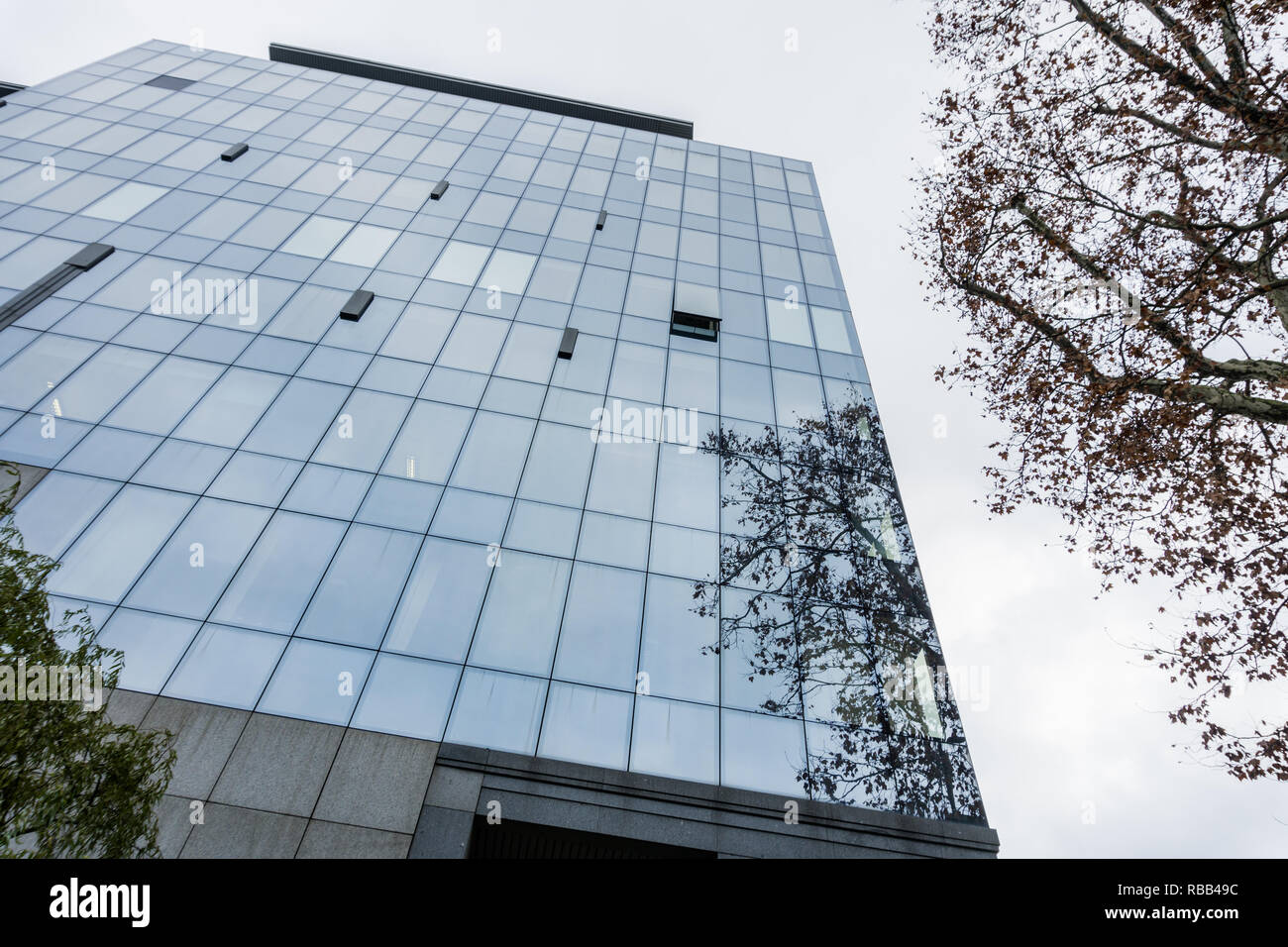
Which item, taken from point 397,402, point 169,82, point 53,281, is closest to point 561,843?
point 397,402

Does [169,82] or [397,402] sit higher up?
[169,82]

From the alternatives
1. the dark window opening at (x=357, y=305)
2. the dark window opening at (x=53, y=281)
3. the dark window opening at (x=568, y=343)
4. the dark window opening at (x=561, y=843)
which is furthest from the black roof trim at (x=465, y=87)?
the dark window opening at (x=561, y=843)

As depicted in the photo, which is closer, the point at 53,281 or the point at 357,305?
the point at 53,281

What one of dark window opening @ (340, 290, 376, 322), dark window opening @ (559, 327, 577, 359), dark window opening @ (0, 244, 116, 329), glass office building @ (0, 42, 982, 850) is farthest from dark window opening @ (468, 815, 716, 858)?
dark window opening @ (0, 244, 116, 329)

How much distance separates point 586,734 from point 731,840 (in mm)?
3300

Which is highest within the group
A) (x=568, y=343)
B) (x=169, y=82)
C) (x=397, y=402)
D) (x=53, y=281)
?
(x=169, y=82)

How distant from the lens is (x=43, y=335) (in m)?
Result: 17.8

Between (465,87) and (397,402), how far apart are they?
111 feet

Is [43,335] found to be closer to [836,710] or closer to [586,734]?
[586,734]

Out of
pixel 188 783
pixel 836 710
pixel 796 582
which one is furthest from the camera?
pixel 796 582

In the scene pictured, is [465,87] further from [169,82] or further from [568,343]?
[568,343]

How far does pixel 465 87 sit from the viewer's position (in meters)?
42.3

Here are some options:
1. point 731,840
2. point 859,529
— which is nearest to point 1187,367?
point 859,529

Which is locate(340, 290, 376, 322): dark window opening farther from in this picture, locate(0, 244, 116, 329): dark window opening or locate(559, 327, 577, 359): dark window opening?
locate(0, 244, 116, 329): dark window opening
